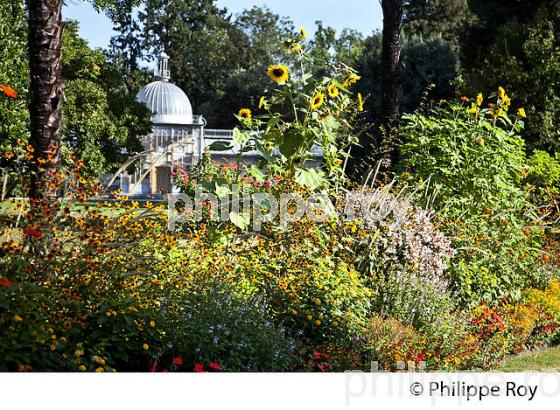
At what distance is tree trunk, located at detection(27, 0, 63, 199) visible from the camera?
5488mm

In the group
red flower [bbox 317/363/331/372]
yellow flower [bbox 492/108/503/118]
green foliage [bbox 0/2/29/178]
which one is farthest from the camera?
green foliage [bbox 0/2/29/178]

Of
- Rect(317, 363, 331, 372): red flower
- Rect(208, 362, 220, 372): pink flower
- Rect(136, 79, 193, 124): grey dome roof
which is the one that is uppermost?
Rect(136, 79, 193, 124): grey dome roof

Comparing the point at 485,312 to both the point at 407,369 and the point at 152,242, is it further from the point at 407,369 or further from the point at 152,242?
the point at 152,242

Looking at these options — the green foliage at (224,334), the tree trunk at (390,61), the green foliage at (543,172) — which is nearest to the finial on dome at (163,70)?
the tree trunk at (390,61)

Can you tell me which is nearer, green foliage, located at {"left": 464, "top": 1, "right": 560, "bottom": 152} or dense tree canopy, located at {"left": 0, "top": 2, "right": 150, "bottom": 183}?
green foliage, located at {"left": 464, "top": 1, "right": 560, "bottom": 152}

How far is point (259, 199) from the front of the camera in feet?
18.0

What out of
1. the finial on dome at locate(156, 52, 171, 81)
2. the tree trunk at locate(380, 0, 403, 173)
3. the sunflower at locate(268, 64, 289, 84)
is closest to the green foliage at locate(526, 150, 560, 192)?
the tree trunk at locate(380, 0, 403, 173)

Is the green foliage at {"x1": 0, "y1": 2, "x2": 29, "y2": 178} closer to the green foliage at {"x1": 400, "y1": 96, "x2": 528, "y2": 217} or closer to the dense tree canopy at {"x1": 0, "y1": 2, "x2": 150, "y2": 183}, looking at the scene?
the dense tree canopy at {"x1": 0, "y1": 2, "x2": 150, "y2": 183}

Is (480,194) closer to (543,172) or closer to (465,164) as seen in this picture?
(465,164)

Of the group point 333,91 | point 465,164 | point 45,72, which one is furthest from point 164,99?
point 333,91

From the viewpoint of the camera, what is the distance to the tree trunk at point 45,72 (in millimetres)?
5488

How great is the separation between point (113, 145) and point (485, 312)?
13207mm

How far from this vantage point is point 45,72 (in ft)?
18.2
